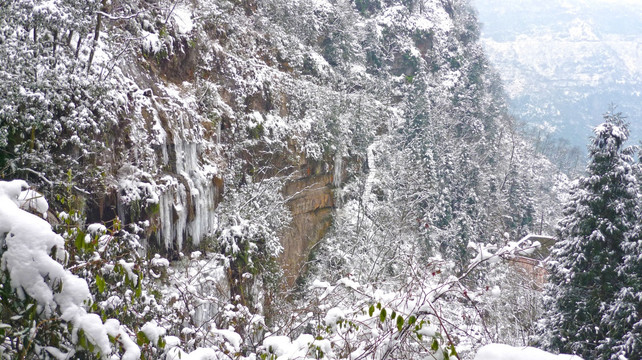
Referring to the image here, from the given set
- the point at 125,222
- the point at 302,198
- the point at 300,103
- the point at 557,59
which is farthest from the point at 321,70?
the point at 557,59

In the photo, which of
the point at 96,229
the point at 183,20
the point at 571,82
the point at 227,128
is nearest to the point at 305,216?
the point at 227,128

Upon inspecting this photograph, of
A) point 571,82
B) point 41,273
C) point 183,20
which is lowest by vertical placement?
point 41,273

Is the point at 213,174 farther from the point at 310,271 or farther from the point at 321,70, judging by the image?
the point at 321,70

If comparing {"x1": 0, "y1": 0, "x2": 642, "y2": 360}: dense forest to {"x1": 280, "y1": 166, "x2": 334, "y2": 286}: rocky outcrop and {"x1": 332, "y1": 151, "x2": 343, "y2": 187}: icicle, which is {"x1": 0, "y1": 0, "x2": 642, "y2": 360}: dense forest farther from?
{"x1": 332, "y1": 151, "x2": 343, "y2": 187}: icicle

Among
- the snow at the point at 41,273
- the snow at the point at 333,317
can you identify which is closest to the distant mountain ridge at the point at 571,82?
the snow at the point at 333,317

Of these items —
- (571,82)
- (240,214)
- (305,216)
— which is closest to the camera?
(240,214)

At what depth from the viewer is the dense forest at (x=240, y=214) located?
7.64 ft

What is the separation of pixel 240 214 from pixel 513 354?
11.0 m

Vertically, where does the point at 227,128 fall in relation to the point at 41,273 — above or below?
below

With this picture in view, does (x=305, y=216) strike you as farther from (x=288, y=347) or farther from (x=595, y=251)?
(x=288, y=347)

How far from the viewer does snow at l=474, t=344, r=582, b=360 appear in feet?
5.71

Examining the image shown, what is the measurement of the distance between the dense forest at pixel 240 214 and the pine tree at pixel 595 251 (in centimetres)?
6

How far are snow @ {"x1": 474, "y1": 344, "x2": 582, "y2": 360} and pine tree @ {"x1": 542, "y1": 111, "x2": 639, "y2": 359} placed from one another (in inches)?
375

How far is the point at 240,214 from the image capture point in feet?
40.2
